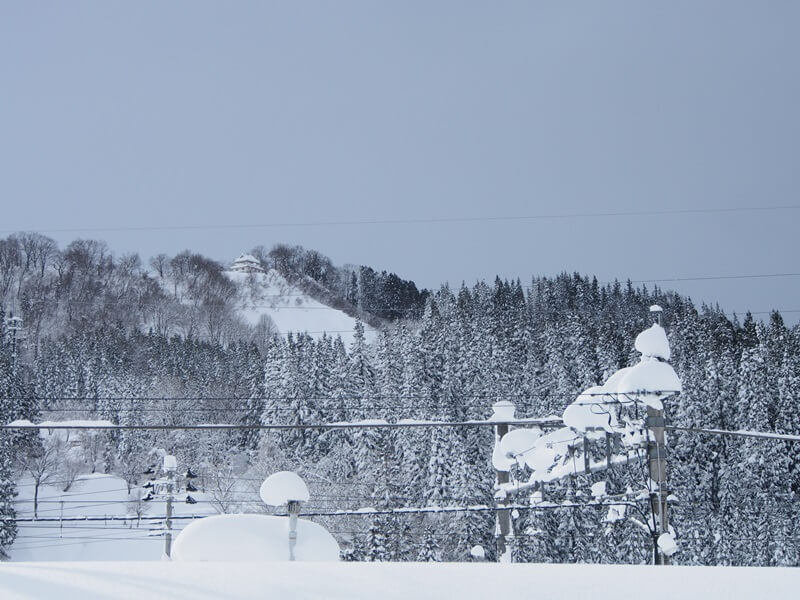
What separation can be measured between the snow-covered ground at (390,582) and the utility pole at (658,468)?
641 centimetres

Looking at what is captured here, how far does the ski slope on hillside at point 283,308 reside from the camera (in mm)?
125250

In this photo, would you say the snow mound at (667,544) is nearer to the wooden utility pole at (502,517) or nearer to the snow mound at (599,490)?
the snow mound at (599,490)

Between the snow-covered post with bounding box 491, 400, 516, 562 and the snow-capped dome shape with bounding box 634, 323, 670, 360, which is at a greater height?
the snow-capped dome shape with bounding box 634, 323, 670, 360

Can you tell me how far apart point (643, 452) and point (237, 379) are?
67518 millimetres

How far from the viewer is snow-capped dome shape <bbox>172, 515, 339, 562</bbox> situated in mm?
6822

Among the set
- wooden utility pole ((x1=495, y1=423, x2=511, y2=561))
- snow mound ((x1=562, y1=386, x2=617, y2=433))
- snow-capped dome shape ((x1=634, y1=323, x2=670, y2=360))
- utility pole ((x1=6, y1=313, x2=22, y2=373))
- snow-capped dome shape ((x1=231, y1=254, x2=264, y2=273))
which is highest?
snow-capped dome shape ((x1=231, y1=254, x2=264, y2=273))

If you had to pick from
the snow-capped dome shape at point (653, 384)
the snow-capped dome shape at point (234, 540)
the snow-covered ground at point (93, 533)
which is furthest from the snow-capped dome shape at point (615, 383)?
the snow-covered ground at point (93, 533)

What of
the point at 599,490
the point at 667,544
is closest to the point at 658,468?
the point at 667,544

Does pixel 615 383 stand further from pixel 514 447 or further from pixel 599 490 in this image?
pixel 599 490

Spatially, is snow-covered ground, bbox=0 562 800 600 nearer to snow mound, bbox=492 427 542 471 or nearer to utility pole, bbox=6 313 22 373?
snow mound, bbox=492 427 542 471

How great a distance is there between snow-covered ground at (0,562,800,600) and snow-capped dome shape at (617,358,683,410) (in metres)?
6.49

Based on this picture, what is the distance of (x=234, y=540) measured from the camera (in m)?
6.90

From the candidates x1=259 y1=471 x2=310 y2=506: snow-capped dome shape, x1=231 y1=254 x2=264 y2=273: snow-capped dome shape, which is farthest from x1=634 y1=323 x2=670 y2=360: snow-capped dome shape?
x1=231 y1=254 x2=264 y2=273: snow-capped dome shape

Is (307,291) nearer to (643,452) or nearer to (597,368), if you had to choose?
(597,368)
